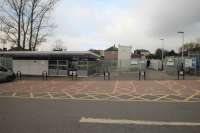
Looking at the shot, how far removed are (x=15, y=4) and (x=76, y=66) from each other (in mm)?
16016

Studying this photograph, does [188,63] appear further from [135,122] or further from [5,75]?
[135,122]

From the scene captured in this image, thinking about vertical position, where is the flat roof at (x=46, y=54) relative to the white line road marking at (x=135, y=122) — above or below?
above

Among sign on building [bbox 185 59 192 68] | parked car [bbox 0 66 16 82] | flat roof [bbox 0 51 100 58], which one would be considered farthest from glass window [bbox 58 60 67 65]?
sign on building [bbox 185 59 192 68]

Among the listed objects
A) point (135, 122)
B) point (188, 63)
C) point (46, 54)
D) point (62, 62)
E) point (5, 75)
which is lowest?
point (135, 122)

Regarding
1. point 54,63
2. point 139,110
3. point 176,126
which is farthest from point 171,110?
point 54,63

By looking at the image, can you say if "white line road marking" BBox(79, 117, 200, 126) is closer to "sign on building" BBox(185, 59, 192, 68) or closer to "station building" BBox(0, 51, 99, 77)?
"station building" BBox(0, 51, 99, 77)

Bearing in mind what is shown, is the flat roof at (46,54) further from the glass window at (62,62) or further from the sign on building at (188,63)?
the sign on building at (188,63)

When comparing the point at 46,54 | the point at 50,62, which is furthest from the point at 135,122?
the point at 50,62

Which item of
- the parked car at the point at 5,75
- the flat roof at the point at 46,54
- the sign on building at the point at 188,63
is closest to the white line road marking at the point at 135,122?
the parked car at the point at 5,75

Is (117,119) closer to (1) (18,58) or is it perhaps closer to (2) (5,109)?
(2) (5,109)

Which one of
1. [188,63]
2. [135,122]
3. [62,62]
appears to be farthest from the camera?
[62,62]

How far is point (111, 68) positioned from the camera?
1626 inches

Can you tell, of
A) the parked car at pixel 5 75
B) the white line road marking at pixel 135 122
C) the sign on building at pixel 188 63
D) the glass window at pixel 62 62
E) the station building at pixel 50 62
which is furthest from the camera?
the glass window at pixel 62 62

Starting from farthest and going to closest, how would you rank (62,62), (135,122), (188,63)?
(62,62), (188,63), (135,122)
